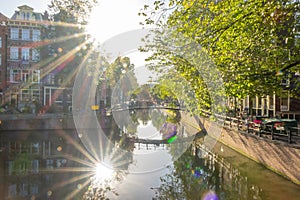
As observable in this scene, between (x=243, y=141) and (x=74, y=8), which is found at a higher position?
(x=74, y=8)

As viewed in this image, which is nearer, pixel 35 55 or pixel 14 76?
pixel 14 76

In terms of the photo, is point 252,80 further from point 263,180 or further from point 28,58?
point 28,58

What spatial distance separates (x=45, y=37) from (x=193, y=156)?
23.5 metres

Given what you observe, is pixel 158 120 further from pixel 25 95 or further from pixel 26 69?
pixel 26 69

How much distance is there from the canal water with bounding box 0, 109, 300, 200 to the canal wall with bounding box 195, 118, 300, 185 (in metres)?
0.37

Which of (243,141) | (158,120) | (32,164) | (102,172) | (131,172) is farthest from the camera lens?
(158,120)

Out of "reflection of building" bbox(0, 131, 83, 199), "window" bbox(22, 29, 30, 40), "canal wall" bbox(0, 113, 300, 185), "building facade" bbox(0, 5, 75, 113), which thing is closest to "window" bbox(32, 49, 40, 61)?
"building facade" bbox(0, 5, 75, 113)

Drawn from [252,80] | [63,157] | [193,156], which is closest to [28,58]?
[63,157]

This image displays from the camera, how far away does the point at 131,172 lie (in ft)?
45.7

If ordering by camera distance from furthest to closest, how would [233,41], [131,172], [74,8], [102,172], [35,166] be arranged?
[74,8], [35,166], [131,172], [102,172], [233,41]

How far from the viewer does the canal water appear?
35.5 feet

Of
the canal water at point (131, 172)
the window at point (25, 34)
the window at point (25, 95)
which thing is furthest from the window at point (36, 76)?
the canal water at point (131, 172)

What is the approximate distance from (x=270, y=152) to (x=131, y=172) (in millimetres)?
7135

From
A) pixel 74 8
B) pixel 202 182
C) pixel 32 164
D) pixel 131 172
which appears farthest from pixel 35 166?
pixel 74 8
